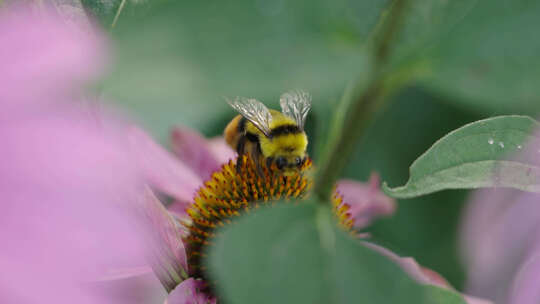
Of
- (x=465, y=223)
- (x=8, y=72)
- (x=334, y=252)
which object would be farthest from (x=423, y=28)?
(x=465, y=223)

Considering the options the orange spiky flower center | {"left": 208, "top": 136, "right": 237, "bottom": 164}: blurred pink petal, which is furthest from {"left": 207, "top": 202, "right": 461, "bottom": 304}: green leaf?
{"left": 208, "top": 136, "right": 237, "bottom": 164}: blurred pink petal

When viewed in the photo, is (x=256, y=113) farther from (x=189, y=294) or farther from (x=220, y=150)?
(x=220, y=150)

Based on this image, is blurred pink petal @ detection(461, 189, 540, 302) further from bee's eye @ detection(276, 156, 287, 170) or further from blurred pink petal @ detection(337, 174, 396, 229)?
bee's eye @ detection(276, 156, 287, 170)

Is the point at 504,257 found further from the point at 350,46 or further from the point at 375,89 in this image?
the point at 350,46

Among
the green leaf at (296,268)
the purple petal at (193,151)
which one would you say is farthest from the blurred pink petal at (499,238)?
the purple petal at (193,151)

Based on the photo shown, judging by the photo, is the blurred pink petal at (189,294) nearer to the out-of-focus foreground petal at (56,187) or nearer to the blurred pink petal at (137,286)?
the blurred pink petal at (137,286)

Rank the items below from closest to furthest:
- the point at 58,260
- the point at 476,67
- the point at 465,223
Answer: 1. the point at 58,260
2. the point at 476,67
3. the point at 465,223
